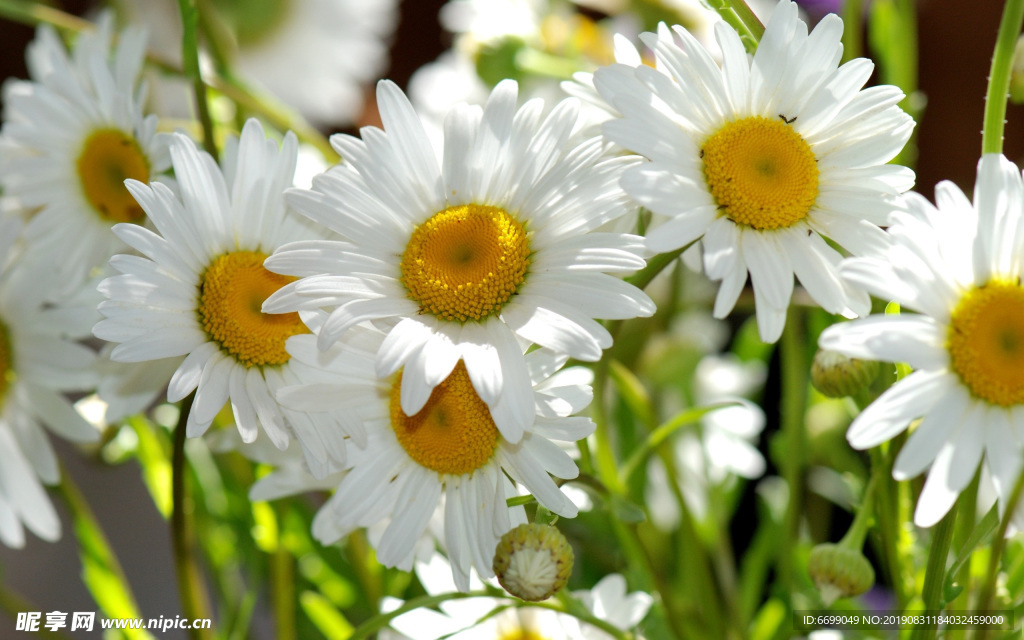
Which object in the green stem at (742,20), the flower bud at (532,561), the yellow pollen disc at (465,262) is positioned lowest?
the flower bud at (532,561)

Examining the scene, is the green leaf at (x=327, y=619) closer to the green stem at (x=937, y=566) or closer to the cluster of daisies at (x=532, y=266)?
the cluster of daisies at (x=532, y=266)

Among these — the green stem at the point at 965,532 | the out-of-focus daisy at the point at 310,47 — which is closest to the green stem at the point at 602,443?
the green stem at the point at 965,532

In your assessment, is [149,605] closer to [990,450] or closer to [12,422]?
[12,422]

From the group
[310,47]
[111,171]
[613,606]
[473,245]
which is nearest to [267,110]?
[111,171]

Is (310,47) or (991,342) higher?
(310,47)

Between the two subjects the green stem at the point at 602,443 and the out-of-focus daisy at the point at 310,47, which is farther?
the out-of-focus daisy at the point at 310,47

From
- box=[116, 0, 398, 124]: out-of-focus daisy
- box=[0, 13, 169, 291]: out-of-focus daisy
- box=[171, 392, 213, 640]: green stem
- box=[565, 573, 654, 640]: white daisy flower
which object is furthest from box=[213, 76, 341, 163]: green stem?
box=[116, 0, 398, 124]: out-of-focus daisy

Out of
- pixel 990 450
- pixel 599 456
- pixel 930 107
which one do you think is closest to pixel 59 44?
pixel 599 456

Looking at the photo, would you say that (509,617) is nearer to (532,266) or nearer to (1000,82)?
(532,266)
